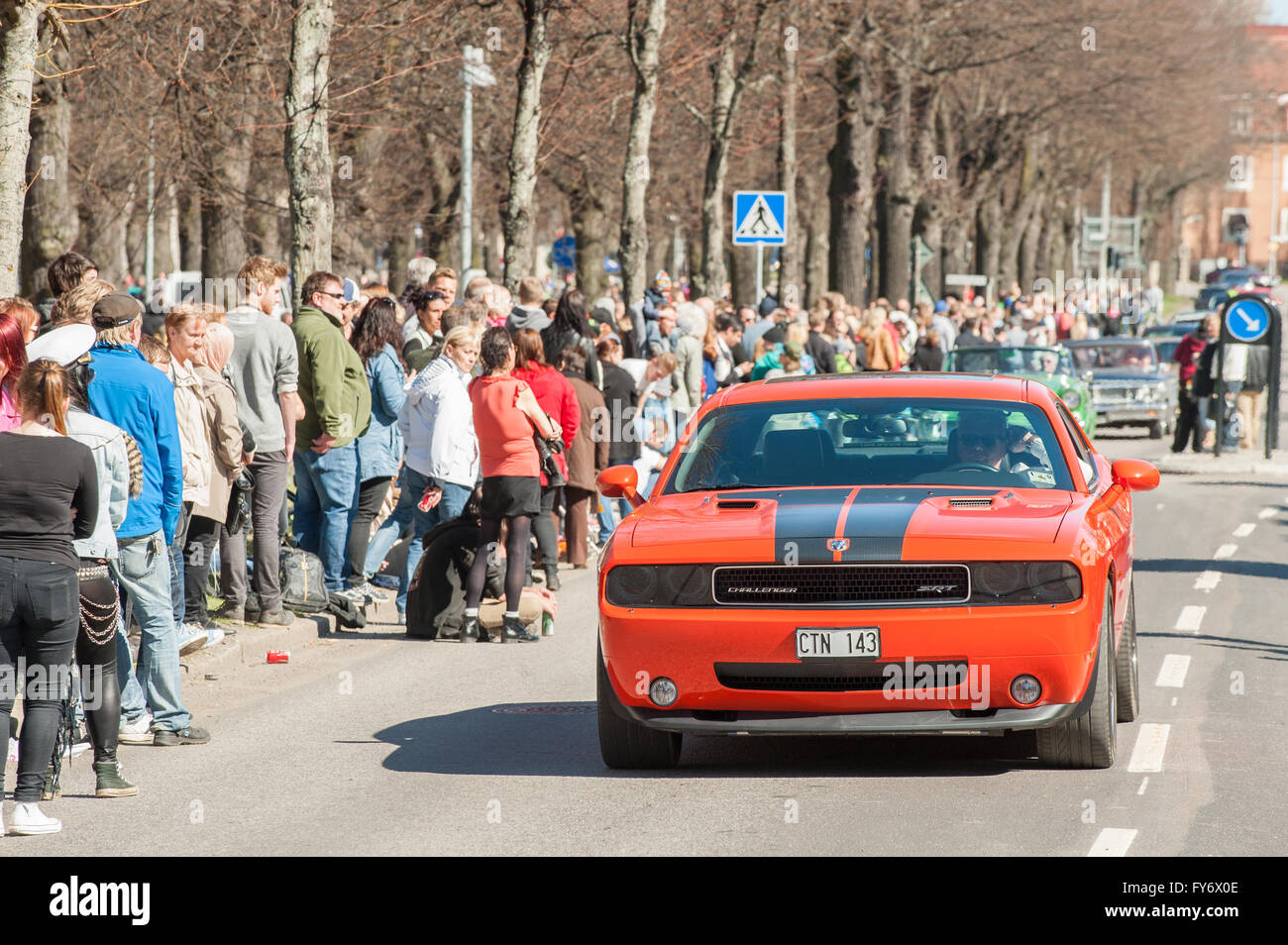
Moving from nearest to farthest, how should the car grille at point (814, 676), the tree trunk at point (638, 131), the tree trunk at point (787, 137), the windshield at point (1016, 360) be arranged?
1. the car grille at point (814, 676)
2. the tree trunk at point (638, 131)
3. the windshield at point (1016, 360)
4. the tree trunk at point (787, 137)

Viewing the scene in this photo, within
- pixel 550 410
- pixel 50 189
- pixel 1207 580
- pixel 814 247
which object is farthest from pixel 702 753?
pixel 814 247

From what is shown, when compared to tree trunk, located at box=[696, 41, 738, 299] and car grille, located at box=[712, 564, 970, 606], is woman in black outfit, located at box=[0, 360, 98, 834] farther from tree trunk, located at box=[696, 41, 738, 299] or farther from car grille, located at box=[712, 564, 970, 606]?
tree trunk, located at box=[696, 41, 738, 299]

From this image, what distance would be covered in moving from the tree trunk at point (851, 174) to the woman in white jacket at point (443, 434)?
2296 cm

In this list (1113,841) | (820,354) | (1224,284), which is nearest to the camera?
(1113,841)

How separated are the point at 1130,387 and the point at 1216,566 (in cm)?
1635

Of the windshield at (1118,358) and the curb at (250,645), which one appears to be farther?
the windshield at (1118,358)

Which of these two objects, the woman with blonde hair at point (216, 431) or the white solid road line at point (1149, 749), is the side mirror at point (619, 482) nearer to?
the white solid road line at point (1149, 749)

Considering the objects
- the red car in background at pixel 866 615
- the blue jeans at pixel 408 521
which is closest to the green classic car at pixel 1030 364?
the blue jeans at pixel 408 521

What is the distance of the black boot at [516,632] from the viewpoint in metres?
12.1

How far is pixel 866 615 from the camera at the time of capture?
24.5 feet

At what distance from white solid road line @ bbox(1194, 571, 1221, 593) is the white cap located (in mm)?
8605

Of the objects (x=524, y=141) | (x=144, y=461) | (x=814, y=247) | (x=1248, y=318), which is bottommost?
(x=144, y=461)

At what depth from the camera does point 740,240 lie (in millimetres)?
25922

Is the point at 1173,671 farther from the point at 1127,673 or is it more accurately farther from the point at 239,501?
the point at 239,501
